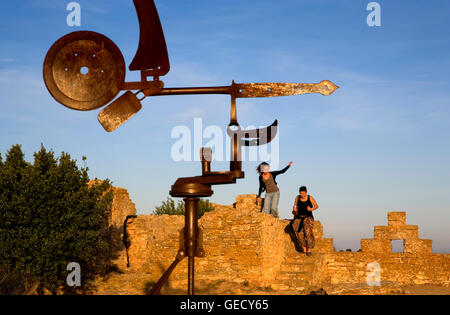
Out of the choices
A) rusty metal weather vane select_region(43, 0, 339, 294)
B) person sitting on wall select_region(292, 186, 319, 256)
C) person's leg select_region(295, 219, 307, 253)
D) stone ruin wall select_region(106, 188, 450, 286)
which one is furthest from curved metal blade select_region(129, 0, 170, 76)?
person's leg select_region(295, 219, 307, 253)

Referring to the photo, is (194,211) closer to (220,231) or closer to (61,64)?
(61,64)

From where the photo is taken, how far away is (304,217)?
632 inches

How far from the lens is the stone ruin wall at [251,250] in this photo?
1454 centimetres

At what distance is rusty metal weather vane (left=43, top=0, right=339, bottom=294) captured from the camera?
160 inches

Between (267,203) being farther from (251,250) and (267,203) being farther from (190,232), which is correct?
(190,232)

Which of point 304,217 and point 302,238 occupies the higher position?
point 304,217

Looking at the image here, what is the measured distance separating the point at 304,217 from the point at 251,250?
2656 millimetres

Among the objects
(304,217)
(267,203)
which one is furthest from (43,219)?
(304,217)

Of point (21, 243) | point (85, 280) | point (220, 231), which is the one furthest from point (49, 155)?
point (220, 231)

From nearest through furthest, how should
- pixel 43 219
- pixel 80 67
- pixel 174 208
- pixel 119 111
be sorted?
pixel 80 67 < pixel 119 111 < pixel 43 219 < pixel 174 208

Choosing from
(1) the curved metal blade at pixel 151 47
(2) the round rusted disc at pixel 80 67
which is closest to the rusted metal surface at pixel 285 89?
(1) the curved metal blade at pixel 151 47

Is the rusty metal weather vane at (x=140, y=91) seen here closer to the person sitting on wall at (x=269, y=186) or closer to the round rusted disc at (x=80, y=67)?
the round rusted disc at (x=80, y=67)
